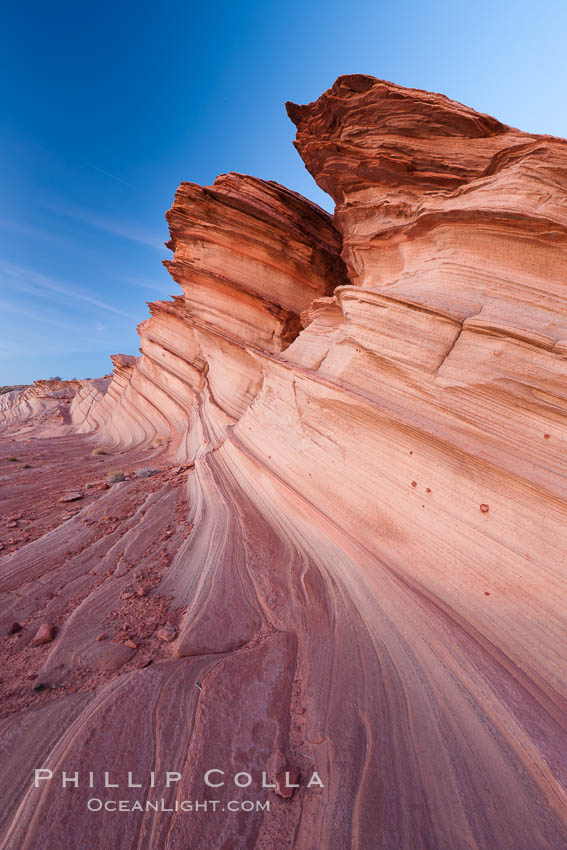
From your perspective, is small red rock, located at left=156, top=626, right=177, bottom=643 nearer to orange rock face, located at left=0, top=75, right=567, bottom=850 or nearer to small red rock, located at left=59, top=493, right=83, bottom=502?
orange rock face, located at left=0, top=75, right=567, bottom=850

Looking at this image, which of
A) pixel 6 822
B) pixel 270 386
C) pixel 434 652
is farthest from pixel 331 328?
pixel 6 822

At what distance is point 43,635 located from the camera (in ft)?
8.41

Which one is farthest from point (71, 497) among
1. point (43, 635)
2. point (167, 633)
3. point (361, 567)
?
point (361, 567)

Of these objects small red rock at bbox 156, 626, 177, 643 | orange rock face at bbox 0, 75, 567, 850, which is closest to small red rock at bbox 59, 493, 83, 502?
orange rock face at bbox 0, 75, 567, 850

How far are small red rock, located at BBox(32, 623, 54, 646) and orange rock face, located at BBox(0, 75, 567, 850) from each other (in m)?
0.09

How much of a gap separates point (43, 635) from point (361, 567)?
310 centimetres

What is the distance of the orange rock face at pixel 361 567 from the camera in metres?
1.80

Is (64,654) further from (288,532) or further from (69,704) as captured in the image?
(288,532)

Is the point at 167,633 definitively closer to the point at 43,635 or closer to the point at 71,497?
the point at 43,635

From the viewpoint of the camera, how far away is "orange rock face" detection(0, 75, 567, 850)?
70.9 inches

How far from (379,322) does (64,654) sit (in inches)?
201

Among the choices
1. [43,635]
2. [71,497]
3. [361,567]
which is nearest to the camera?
[43,635]

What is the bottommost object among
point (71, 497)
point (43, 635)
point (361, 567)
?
point (71, 497)

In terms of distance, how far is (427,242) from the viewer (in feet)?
17.2
